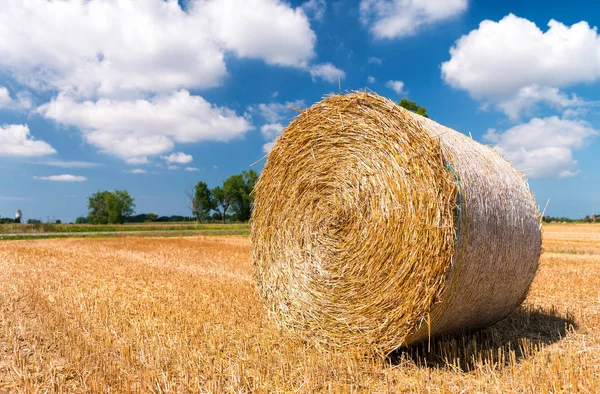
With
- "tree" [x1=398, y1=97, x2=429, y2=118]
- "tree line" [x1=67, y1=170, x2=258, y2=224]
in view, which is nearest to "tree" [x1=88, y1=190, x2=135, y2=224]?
"tree line" [x1=67, y1=170, x2=258, y2=224]

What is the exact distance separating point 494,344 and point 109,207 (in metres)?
79.2

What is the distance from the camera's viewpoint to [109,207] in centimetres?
7612

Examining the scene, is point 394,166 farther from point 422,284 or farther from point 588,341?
point 588,341

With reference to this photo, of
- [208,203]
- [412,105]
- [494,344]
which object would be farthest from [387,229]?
[208,203]

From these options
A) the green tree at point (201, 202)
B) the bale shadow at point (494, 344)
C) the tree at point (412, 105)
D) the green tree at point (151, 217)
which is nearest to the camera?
the bale shadow at point (494, 344)

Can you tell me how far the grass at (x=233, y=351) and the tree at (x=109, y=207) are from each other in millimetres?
72417

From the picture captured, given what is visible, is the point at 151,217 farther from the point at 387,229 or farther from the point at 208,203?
the point at 387,229

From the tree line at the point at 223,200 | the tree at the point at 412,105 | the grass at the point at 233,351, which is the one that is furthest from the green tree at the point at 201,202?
the grass at the point at 233,351

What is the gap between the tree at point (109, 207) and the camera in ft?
246

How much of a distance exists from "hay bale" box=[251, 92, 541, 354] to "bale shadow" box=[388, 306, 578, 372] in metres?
0.18

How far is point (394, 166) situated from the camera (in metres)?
4.20

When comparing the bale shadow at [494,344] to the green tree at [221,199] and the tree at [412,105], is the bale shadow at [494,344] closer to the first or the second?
the tree at [412,105]

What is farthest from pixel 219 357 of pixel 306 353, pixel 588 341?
pixel 588 341

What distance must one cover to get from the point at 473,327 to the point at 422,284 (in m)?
1.45
